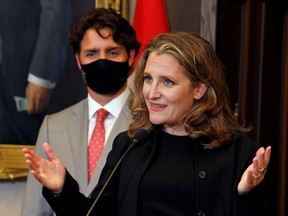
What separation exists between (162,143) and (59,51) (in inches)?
68.2

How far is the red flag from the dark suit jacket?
148 centimetres

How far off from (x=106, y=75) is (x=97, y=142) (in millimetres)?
294

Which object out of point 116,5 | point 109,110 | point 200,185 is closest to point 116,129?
point 109,110

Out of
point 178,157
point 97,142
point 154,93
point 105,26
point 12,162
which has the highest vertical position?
point 105,26

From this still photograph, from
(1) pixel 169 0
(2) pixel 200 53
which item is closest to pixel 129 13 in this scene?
(1) pixel 169 0

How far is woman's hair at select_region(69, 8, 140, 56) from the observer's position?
3.13 meters

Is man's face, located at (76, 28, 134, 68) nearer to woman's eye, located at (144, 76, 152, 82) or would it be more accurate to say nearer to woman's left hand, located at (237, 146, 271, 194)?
woman's eye, located at (144, 76, 152, 82)

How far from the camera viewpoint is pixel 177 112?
2348mm

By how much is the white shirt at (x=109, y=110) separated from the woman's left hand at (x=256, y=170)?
3.53 feet

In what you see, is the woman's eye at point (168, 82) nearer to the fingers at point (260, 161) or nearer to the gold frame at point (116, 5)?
the fingers at point (260, 161)

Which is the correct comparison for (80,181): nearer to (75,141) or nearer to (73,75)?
(75,141)

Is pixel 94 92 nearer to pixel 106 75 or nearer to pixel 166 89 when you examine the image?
pixel 106 75

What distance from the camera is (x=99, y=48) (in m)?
3.11

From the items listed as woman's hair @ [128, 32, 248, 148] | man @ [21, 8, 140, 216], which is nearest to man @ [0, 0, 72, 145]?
man @ [21, 8, 140, 216]
